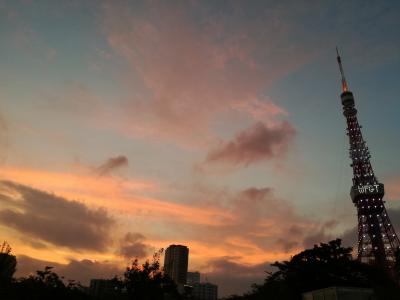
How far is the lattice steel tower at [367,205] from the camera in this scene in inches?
3337

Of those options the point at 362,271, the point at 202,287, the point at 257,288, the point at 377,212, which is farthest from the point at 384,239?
the point at 202,287

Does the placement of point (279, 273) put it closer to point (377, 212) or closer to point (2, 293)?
point (2, 293)

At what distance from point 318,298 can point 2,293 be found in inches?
985

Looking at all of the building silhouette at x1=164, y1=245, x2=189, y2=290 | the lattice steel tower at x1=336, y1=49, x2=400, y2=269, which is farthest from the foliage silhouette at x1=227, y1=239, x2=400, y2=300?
the building silhouette at x1=164, y1=245, x2=189, y2=290

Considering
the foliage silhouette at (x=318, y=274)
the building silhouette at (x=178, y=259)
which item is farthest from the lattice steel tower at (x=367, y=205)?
the building silhouette at (x=178, y=259)

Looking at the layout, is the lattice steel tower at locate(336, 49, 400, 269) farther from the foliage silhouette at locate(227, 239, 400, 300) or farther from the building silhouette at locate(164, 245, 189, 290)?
the building silhouette at locate(164, 245, 189, 290)

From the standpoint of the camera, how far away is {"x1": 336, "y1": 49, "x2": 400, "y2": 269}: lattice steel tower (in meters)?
84.8

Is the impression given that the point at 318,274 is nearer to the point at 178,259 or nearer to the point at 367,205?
the point at 367,205

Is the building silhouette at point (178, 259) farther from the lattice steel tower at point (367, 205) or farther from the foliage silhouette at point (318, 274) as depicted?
the foliage silhouette at point (318, 274)

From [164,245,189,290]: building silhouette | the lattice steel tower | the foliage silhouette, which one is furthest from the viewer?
[164,245,189,290]: building silhouette

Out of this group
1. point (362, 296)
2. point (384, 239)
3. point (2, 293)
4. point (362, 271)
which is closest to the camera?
point (362, 296)

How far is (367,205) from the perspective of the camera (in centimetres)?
8956

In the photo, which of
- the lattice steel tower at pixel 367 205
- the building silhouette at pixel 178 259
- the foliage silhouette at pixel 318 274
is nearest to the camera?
the foliage silhouette at pixel 318 274

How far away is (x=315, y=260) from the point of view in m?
46.4
